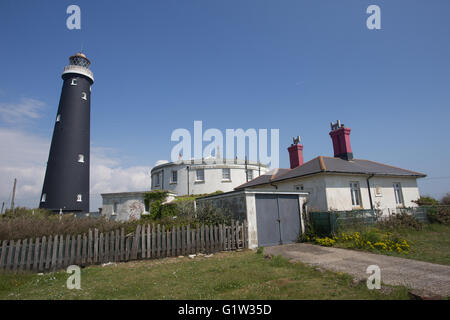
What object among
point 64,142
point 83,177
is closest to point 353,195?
point 83,177

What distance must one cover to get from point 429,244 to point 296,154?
11325 millimetres

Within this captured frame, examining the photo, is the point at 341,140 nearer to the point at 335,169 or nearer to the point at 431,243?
the point at 335,169

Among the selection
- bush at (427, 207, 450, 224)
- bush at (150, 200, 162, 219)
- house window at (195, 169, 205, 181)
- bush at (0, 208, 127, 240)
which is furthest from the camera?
house window at (195, 169, 205, 181)

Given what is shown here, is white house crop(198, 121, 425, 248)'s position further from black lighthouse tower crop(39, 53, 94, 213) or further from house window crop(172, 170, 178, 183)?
house window crop(172, 170, 178, 183)

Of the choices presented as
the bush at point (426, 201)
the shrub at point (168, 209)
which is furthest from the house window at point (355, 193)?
the shrub at point (168, 209)

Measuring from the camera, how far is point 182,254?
9.68 m

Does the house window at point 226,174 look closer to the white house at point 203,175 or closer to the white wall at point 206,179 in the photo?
the white house at point 203,175

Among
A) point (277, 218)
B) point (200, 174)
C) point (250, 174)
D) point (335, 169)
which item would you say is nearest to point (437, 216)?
point (335, 169)

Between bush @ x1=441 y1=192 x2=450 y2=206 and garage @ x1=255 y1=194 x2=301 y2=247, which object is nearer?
garage @ x1=255 y1=194 x2=301 y2=247

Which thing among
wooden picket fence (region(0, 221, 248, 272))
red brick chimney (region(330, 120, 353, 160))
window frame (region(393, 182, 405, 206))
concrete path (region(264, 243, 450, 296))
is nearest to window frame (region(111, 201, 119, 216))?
wooden picket fence (region(0, 221, 248, 272))

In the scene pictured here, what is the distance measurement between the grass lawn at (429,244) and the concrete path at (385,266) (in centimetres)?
68

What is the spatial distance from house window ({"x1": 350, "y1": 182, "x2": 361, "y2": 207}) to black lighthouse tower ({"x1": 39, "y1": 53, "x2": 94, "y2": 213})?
25557 mm

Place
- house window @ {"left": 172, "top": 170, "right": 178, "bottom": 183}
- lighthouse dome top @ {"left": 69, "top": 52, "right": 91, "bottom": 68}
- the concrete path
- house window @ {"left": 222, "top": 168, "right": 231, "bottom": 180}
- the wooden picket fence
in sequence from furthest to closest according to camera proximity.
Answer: house window @ {"left": 172, "top": 170, "right": 178, "bottom": 183}
house window @ {"left": 222, "top": 168, "right": 231, "bottom": 180}
lighthouse dome top @ {"left": 69, "top": 52, "right": 91, "bottom": 68}
the wooden picket fence
the concrete path

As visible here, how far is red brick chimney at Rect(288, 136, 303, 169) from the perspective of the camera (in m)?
20.5
